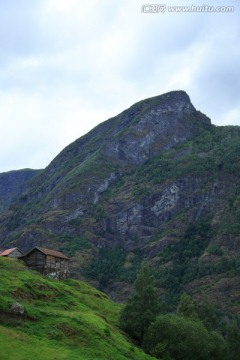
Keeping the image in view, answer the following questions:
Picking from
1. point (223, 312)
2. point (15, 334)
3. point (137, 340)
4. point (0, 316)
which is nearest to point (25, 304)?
point (0, 316)

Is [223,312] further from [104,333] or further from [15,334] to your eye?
[15,334]

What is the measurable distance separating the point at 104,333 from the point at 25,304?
1267 centimetres

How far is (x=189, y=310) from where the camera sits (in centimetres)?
10319

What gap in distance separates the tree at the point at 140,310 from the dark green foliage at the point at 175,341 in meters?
4.23

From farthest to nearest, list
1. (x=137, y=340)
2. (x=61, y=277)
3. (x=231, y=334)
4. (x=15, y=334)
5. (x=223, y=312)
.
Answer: (x=223, y=312)
(x=61, y=277)
(x=231, y=334)
(x=137, y=340)
(x=15, y=334)

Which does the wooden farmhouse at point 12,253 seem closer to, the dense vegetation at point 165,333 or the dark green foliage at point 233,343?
the dense vegetation at point 165,333

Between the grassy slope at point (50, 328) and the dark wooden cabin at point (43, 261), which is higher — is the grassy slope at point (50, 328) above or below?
below

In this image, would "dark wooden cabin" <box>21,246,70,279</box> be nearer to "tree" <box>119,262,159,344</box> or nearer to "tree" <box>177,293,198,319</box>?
"tree" <box>119,262,159,344</box>

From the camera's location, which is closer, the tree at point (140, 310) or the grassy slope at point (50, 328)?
the grassy slope at point (50, 328)

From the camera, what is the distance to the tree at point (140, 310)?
84312mm

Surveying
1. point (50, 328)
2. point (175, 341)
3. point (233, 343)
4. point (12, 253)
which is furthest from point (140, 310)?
point (12, 253)

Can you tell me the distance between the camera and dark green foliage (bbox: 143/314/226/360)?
7712 cm

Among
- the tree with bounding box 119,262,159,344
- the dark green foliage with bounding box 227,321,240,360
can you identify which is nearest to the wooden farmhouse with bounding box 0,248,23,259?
the tree with bounding box 119,262,159,344

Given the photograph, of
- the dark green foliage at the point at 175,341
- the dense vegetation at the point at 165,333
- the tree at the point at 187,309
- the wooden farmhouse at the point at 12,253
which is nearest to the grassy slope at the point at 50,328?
the dense vegetation at the point at 165,333
